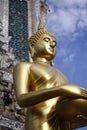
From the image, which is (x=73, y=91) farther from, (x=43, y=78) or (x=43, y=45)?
(x=43, y=45)

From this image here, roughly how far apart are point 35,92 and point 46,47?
0.57m

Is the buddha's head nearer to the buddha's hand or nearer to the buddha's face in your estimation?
the buddha's face

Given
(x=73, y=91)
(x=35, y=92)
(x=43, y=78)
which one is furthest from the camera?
(x=43, y=78)

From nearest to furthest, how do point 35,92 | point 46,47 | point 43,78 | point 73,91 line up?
point 73,91, point 35,92, point 43,78, point 46,47

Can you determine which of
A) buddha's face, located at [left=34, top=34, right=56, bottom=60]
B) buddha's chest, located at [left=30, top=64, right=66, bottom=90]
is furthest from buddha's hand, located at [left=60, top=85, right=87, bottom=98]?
buddha's face, located at [left=34, top=34, right=56, bottom=60]

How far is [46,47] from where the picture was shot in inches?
121

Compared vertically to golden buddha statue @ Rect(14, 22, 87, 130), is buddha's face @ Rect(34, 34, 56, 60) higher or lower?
higher

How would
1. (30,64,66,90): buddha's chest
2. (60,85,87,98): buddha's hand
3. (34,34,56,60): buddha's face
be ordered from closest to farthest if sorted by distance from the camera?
(60,85,87,98): buddha's hand → (30,64,66,90): buddha's chest → (34,34,56,60): buddha's face

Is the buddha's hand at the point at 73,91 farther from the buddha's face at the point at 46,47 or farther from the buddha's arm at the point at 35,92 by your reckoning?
the buddha's face at the point at 46,47

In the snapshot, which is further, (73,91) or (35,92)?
(35,92)

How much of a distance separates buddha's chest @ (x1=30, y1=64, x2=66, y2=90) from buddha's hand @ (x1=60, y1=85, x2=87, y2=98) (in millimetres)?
308

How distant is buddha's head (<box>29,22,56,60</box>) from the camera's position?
308cm

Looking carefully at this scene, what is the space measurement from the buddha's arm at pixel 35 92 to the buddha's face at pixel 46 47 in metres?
0.31

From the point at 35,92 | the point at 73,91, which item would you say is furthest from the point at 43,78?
the point at 73,91
